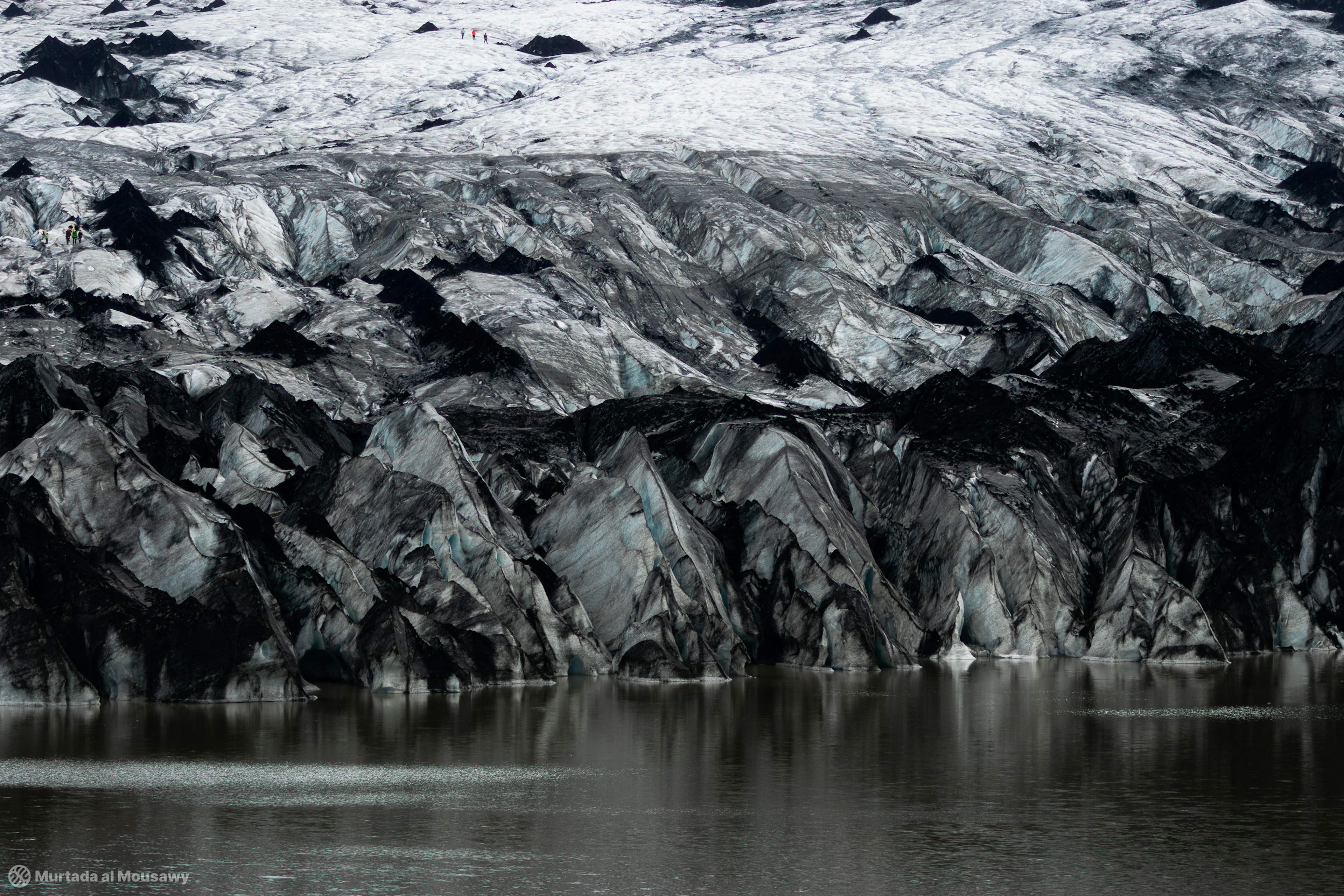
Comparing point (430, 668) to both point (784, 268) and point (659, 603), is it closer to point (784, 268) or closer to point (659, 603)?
point (659, 603)

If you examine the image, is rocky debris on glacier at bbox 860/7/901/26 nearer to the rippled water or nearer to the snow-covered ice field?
the snow-covered ice field

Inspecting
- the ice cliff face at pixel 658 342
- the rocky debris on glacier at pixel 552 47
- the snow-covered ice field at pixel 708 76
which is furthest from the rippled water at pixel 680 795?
the rocky debris on glacier at pixel 552 47

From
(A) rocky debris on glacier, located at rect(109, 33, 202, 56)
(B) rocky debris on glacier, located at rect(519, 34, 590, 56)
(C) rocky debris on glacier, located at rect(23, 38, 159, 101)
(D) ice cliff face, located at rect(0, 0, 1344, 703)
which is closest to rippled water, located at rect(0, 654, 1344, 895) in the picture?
(D) ice cliff face, located at rect(0, 0, 1344, 703)

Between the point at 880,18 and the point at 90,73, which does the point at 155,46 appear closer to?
the point at 90,73

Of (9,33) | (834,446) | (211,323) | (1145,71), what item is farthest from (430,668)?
(9,33)

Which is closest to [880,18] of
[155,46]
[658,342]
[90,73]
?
[155,46]
